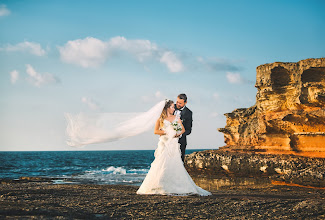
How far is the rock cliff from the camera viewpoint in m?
16.6

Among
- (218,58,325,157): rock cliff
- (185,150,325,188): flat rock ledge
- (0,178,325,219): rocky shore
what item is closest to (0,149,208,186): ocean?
(185,150,325,188): flat rock ledge

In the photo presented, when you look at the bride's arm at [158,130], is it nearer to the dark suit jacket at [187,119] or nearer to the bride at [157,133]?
the bride at [157,133]

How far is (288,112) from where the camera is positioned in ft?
56.7

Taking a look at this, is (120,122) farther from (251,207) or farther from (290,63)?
(290,63)

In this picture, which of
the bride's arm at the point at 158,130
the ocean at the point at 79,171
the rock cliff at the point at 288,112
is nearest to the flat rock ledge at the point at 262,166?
the rock cliff at the point at 288,112

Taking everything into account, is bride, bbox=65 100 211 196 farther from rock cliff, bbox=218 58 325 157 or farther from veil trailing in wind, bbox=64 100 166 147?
rock cliff, bbox=218 58 325 157

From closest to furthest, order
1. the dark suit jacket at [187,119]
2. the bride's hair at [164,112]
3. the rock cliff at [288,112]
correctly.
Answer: the bride's hair at [164,112] < the dark suit jacket at [187,119] < the rock cliff at [288,112]

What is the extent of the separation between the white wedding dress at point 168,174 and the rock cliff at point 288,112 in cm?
1011

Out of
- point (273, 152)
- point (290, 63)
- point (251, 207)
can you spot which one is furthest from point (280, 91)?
point (251, 207)

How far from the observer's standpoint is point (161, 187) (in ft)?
28.7

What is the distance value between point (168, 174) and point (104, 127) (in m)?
2.78

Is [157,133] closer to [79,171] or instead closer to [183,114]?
[183,114]

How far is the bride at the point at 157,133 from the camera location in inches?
349

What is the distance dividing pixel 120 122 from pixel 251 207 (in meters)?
5.16
